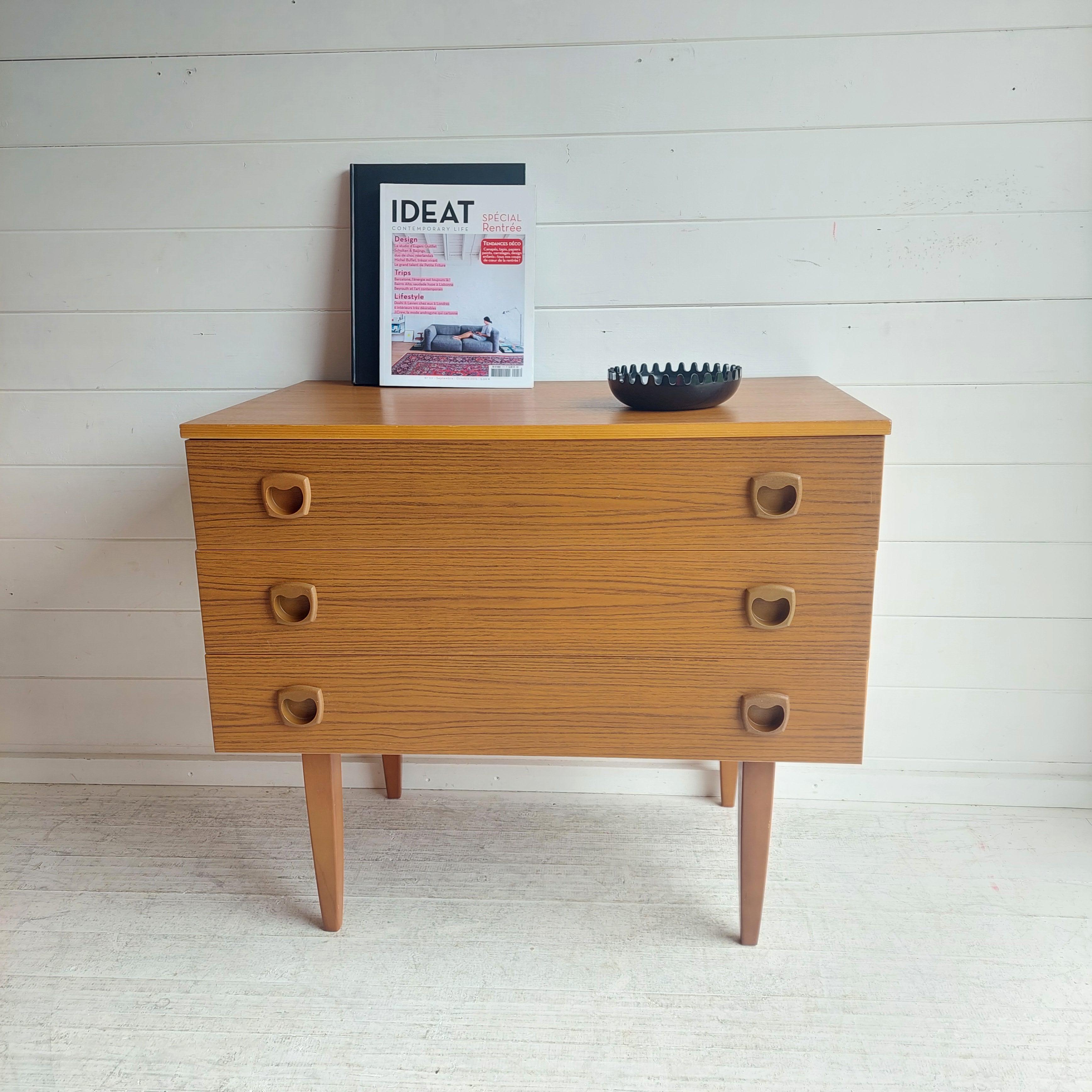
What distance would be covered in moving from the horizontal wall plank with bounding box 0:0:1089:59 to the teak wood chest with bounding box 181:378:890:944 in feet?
2.01

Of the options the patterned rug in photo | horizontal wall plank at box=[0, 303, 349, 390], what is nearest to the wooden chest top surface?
the patterned rug in photo

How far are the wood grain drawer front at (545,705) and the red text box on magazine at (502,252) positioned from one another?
2.18 feet

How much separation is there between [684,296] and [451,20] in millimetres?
563

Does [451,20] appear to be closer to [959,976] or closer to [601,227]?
[601,227]

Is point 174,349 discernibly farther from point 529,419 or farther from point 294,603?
point 529,419

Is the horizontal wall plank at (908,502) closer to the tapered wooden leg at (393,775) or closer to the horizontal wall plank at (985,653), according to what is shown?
the horizontal wall plank at (985,653)

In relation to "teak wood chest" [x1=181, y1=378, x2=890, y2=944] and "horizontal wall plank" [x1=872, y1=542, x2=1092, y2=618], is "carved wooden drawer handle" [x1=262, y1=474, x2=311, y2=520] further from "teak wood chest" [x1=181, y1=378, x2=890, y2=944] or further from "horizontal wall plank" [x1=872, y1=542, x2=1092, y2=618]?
"horizontal wall plank" [x1=872, y1=542, x2=1092, y2=618]

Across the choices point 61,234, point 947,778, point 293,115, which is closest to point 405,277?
point 293,115

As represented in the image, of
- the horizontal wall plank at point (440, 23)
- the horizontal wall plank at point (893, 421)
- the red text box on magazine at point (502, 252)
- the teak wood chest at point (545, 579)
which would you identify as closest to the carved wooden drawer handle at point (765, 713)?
the teak wood chest at point (545, 579)

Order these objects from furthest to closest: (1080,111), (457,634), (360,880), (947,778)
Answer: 1. (947,778)
2. (360,880)
3. (1080,111)
4. (457,634)

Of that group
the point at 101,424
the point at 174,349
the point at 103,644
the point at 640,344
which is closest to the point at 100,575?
the point at 103,644

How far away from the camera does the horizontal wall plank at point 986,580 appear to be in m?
1.58

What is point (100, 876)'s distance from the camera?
1.52 meters

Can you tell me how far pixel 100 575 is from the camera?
5.60 ft
